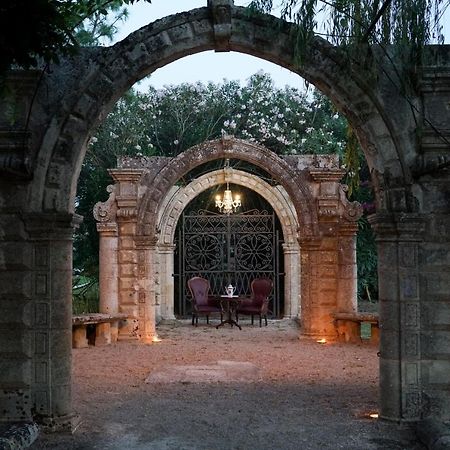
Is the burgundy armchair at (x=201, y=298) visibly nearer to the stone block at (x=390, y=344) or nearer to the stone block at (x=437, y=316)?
the stone block at (x=390, y=344)

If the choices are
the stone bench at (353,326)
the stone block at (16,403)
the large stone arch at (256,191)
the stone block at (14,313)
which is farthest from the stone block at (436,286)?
the large stone arch at (256,191)

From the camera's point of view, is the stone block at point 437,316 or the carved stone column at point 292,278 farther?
the carved stone column at point 292,278

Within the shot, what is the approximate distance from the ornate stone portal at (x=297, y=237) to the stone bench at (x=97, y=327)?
285 millimetres

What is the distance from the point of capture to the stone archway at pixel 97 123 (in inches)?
219

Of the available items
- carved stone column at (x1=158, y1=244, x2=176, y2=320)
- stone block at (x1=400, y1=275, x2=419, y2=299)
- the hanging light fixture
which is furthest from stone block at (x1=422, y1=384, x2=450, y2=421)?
carved stone column at (x1=158, y1=244, x2=176, y2=320)

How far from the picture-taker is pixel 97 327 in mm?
11719

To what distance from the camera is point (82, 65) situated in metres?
5.71

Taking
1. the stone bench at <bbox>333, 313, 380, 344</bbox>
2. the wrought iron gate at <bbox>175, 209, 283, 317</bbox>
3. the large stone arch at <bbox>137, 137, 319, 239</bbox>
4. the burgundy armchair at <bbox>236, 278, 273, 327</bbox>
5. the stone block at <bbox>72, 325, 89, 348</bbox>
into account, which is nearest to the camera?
the stone bench at <bbox>333, 313, 380, 344</bbox>

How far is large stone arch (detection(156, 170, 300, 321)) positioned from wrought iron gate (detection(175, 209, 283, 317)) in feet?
1.38

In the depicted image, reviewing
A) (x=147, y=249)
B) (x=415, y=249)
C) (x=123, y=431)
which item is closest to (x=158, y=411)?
(x=123, y=431)

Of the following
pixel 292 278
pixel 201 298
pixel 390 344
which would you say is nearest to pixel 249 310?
pixel 201 298

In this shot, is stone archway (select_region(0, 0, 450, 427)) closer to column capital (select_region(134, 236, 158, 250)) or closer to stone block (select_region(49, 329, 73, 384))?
stone block (select_region(49, 329, 73, 384))

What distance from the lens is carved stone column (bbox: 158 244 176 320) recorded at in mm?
15882

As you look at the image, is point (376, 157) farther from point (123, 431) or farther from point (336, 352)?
point (336, 352)
